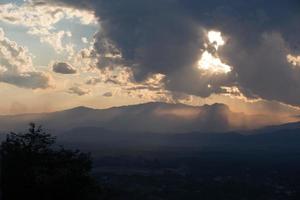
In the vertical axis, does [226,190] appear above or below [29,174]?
below

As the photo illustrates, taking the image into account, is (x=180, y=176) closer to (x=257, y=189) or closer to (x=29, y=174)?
(x=257, y=189)

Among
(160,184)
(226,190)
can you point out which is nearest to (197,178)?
(160,184)

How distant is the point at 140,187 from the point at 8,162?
126755 mm

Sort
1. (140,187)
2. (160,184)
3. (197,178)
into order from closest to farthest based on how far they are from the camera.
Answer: (140,187) < (160,184) < (197,178)

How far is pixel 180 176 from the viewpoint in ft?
647

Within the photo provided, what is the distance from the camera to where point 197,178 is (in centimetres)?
19188

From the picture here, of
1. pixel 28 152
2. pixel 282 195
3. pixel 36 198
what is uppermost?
pixel 28 152

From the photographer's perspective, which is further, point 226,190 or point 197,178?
point 197,178

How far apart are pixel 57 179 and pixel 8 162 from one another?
4.68m

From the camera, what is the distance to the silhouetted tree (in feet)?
130

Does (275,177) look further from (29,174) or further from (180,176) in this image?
(29,174)

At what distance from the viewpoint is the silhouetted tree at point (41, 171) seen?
3950 centimetres

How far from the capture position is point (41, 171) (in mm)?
39688

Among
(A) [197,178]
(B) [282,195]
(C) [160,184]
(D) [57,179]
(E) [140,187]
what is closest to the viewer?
(D) [57,179]
